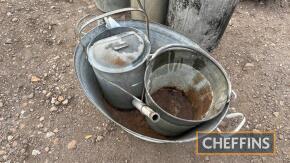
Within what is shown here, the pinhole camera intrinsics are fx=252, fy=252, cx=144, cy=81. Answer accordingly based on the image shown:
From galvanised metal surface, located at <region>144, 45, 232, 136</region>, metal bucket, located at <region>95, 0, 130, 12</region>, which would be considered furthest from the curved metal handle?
metal bucket, located at <region>95, 0, 130, 12</region>

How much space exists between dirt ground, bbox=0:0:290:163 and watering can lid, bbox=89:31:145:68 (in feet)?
1.84

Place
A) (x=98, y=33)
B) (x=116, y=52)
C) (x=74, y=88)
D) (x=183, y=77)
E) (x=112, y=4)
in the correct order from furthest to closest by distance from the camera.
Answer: (x=112, y=4) → (x=74, y=88) → (x=183, y=77) → (x=98, y=33) → (x=116, y=52)

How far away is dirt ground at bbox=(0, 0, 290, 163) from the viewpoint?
1.57m

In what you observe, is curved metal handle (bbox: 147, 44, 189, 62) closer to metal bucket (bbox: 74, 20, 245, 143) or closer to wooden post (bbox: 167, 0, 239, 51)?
metal bucket (bbox: 74, 20, 245, 143)

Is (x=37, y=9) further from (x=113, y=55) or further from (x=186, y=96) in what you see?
(x=186, y=96)

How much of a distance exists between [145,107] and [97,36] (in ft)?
1.60

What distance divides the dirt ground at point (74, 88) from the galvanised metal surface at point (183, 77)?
0.37 m

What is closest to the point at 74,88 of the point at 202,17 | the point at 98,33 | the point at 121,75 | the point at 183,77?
the point at 98,33

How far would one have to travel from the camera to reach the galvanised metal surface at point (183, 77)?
1246 millimetres

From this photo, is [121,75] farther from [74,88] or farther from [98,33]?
[74,88]

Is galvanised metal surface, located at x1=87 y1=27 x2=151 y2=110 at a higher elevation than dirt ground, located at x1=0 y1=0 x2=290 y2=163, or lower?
higher

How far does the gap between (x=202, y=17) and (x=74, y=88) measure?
1008mm

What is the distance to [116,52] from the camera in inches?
48.5

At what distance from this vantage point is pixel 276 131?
1709 mm
